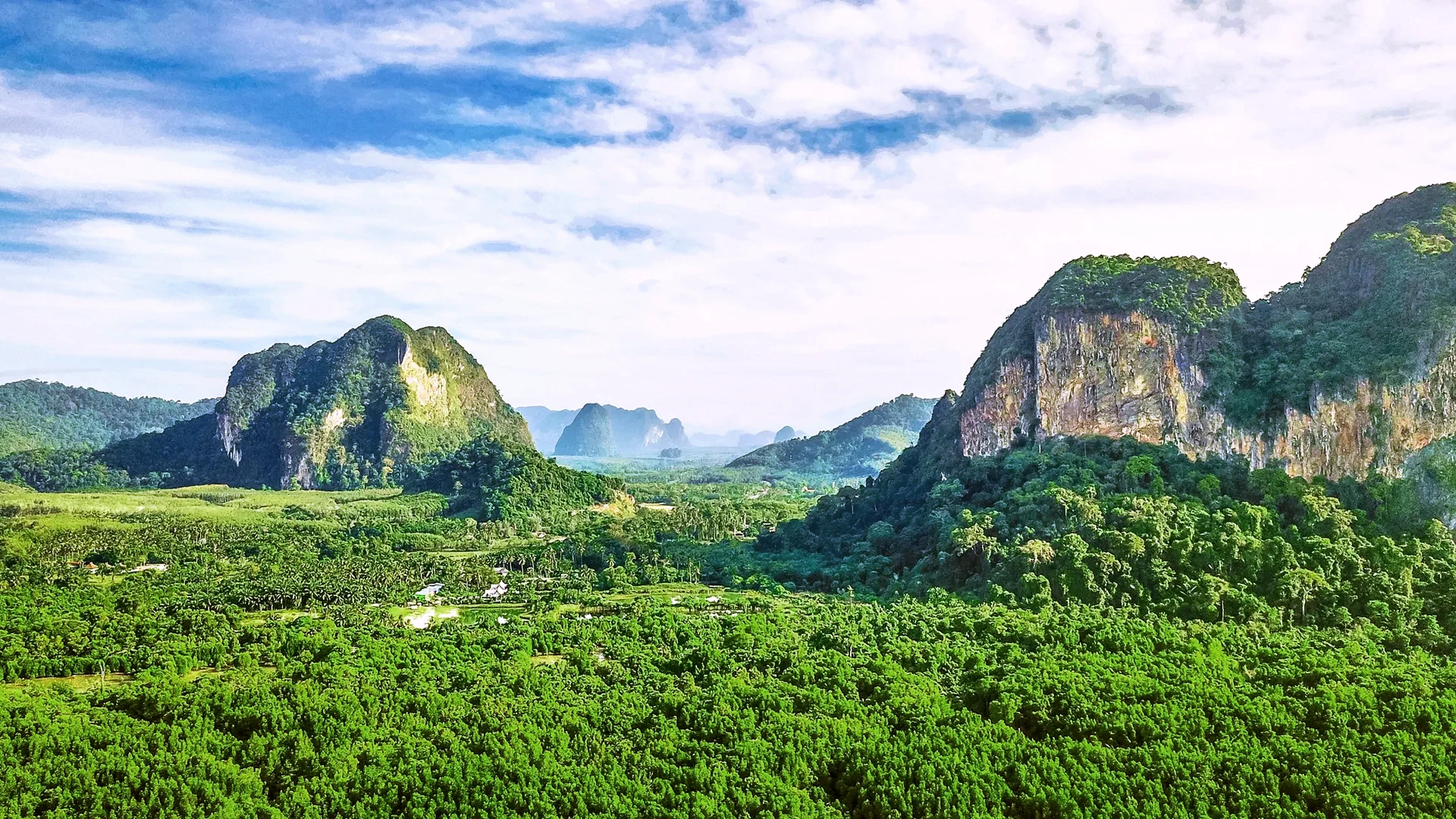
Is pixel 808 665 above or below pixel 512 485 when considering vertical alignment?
below

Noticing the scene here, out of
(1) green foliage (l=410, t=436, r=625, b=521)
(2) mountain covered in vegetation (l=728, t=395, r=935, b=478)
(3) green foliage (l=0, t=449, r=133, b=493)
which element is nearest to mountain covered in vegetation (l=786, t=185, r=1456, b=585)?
(1) green foliage (l=410, t=436, r=625, b=521)

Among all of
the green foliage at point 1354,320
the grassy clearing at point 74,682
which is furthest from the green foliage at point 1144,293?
Answer: the grassy clearing at point 74,682

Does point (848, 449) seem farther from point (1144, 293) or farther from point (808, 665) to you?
point (808, 665)

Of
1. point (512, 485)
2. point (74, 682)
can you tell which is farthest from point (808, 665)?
point (512, 485)

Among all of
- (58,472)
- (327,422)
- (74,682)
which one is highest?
(327,422)

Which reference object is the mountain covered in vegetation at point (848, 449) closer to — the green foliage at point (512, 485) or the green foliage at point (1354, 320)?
the green foliage at point (512, 485)

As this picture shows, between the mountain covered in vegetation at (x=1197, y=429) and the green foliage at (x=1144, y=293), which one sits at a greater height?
the green foliage at (x=1144, y=293)

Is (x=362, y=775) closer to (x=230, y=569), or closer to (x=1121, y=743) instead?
(x=1121, y=743)
